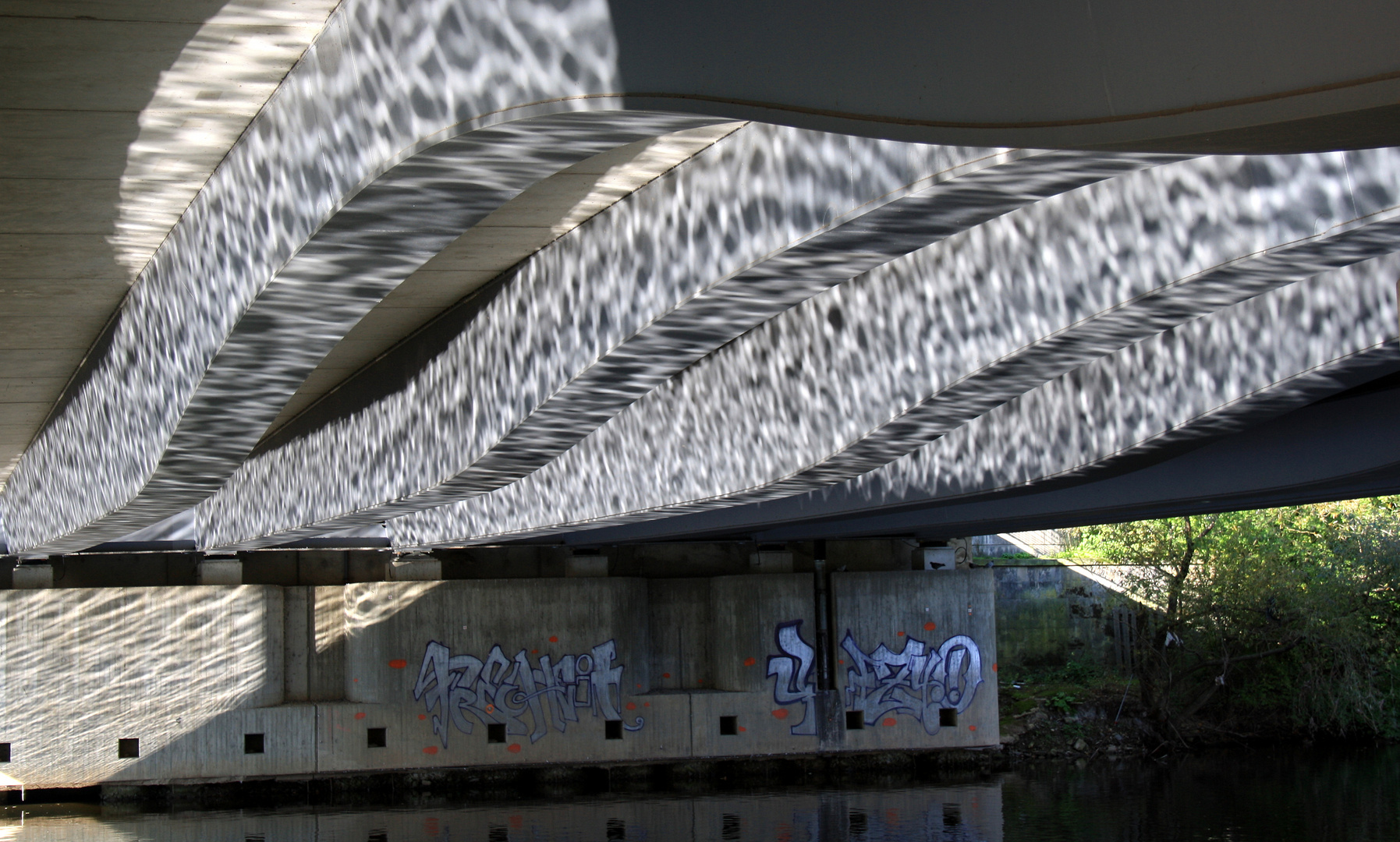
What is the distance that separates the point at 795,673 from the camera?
2761 cm

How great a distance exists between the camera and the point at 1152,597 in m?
32.0

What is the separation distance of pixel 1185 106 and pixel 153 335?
7.67m

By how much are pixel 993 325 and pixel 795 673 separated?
20.3 meters

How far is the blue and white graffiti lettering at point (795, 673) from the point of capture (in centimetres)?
2734

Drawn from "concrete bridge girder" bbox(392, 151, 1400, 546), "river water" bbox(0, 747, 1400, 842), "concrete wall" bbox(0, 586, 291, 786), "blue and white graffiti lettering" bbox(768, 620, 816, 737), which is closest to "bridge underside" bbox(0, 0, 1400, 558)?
"concrete bridge girder" bbox(392, 151, 1400, 546)

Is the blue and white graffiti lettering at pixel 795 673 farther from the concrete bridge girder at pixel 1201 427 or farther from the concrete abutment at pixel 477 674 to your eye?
the concrete bridge girder at pixel 1201 427

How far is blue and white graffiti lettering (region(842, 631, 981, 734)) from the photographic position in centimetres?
2761

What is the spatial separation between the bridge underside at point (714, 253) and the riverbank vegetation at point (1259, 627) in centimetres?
1819

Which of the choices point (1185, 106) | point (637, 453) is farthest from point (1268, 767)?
point (1185, 106)

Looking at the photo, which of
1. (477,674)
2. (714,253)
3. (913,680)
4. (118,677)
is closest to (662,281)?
(714,253)

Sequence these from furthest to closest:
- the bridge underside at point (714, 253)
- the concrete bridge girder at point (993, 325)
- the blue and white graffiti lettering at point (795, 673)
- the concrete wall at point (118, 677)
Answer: the blue and white graffiti lettering at point (795, 673), the concrete wall at point (118, 677), the concrete bridge girder at point (993, 325), the bridge underside at point (714, 253)

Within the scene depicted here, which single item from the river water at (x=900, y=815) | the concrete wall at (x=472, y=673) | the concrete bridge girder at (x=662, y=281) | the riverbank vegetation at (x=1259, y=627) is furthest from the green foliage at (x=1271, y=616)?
the concrete bridge girder at (x=662, y=281)

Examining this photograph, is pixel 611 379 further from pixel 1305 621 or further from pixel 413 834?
pixel 1305 621

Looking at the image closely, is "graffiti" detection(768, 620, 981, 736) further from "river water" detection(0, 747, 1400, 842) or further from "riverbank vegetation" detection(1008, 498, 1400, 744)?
"riverbank vegetation" detection(1008, 498, 1400, 744)
